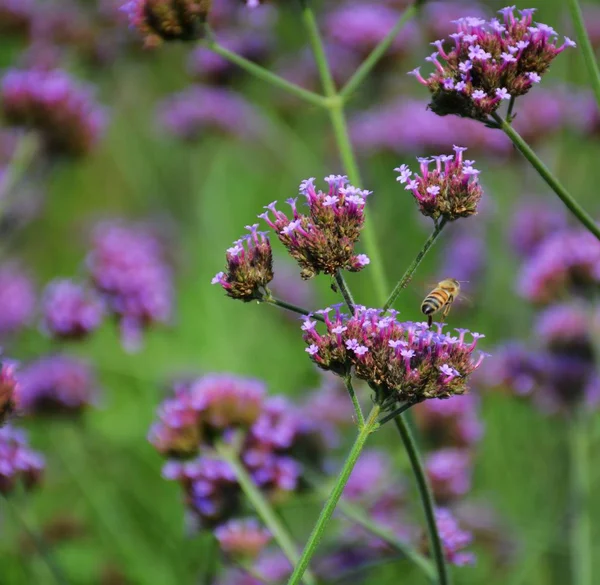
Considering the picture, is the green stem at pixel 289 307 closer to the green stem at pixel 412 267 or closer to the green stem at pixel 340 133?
the green stem at pixel 412 267

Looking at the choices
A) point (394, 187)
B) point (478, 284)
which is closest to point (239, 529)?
point (478, 284)

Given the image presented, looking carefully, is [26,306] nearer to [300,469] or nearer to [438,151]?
[438,151]


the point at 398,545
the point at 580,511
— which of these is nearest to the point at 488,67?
the point at 398,545

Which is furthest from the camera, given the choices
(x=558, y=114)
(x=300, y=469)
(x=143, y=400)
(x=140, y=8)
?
(x=143, y=400)

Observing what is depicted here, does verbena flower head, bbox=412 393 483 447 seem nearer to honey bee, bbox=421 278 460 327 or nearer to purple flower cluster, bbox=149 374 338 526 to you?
purple flower cluster, bbox=149 374 338 526

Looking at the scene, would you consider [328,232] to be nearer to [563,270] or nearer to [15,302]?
[563,270]

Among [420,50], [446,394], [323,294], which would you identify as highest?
[420,50]

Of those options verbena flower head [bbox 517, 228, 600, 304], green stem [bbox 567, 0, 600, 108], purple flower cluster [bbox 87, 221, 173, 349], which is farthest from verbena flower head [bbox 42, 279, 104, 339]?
green stem [bbox 567, 0, 600, 108]
